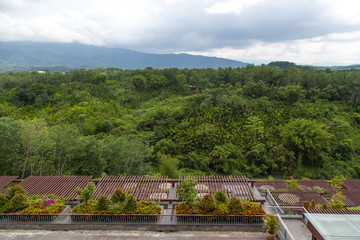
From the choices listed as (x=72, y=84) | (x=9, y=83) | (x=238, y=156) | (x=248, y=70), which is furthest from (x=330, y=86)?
(x=9, y=83)

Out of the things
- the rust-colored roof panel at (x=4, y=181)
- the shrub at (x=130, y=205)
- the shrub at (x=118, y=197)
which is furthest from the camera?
the rust-colored roof panel at (x=4, y=181)

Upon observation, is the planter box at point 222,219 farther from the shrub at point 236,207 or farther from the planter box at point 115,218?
the planter box at point 115,218

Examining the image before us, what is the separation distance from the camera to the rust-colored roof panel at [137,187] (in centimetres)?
1167

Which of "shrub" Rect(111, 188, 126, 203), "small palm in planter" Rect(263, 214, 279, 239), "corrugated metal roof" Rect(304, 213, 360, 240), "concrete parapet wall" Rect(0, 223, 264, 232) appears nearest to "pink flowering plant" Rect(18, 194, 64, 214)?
"concrete parapet wall" Rect(0, 223, 264, 232)

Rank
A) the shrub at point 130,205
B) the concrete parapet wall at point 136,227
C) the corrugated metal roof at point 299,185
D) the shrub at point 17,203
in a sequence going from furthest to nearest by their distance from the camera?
the corrugated metal roof at point 299,185
the shrub at point 17,203
the shrub at point 130,205
the concrete parapet wall at point 136,227

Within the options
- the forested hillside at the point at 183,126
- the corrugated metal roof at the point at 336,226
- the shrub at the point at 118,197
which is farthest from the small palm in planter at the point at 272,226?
the forested hillside at the point at 183,126

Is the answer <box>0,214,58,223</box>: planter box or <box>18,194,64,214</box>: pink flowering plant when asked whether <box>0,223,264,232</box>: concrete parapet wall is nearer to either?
<box>0,214,58,223</box>: planter box

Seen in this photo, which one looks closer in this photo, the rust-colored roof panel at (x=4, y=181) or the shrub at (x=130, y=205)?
the shrub at (x=130, y=205)

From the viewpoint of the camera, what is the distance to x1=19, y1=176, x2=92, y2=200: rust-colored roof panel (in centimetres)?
1201

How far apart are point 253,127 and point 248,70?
3027cm

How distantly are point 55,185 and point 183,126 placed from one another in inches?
780

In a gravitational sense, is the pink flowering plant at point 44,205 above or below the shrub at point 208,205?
below

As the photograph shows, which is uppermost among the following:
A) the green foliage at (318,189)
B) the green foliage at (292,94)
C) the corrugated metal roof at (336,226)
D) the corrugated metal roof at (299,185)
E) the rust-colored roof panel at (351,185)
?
the green foliage at (292,94)

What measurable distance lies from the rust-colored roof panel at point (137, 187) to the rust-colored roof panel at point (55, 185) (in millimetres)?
1320
